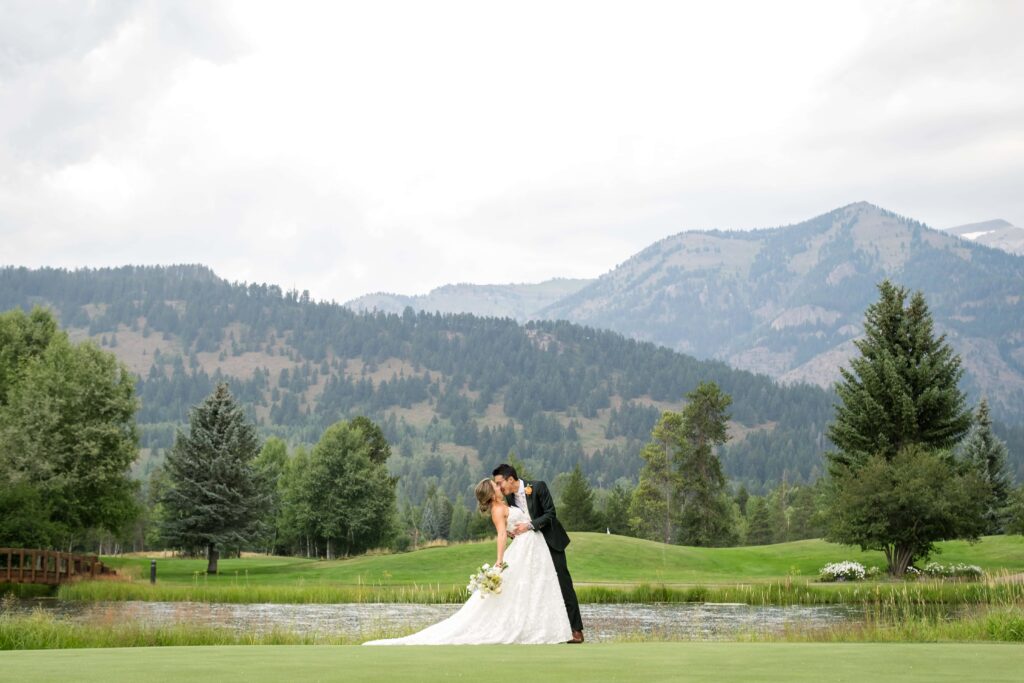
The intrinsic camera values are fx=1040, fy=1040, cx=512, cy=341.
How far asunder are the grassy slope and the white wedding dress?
32.3 metres

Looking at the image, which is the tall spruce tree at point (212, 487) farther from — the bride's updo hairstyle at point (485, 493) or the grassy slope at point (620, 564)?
the bride's updo hairstyle at point (485, 493)

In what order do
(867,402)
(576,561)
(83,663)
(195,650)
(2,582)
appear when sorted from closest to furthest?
(83,663) → (195,650) → (2,582) → (867,402) → (576,561)

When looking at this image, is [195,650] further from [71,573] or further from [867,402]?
[867,402]

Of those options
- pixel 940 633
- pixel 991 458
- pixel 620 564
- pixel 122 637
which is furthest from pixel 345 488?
pixel 940 633

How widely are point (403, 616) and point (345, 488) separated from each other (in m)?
46.0

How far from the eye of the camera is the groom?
1741 centimetres

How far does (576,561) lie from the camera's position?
2247 inches

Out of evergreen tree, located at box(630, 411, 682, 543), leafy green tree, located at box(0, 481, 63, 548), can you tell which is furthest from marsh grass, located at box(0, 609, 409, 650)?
evergreen tree, located at box(630, 411, 682, 543)

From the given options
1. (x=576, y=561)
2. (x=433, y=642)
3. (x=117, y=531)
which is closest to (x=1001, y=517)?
(x=576, y=561)

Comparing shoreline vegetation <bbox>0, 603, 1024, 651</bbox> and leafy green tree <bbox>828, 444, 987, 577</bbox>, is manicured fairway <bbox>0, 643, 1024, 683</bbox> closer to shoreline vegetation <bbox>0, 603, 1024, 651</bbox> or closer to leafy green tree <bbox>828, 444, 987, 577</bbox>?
shoreline vegetation <bbox>0, 603, 1024, 651</bbox>

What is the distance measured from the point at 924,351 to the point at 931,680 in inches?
1841

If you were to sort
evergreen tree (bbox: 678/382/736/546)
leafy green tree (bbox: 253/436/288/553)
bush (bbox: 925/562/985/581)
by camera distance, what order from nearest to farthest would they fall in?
bush (bbox: 925/562/985/581), evergreen tree (bbox: 678/382/736/546), leafy green tree (bbox: 253/436/288/553)

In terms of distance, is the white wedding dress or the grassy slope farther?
the grassy slope

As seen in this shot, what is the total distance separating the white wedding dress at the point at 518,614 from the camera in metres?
16.9
